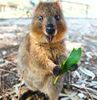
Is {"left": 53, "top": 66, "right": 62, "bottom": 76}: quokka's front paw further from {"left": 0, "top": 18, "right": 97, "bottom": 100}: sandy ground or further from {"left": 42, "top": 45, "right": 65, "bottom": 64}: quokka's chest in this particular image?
{"left": 0, "top": 18, "right": 97, "bottom": 100}: sandy ground

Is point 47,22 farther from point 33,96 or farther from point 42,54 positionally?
point 33,96

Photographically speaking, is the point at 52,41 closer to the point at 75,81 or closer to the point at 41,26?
the point at 41,26

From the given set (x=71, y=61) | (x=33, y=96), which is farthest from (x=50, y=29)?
(x=33, y=96)

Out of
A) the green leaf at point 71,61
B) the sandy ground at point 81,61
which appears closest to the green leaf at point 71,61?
the green leaf at point 71,61

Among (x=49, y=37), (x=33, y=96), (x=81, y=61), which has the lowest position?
(x=33, y=96)

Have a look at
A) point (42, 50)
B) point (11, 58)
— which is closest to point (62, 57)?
point (42, 50)

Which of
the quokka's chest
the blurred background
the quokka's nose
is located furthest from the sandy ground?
the quokka's nose
